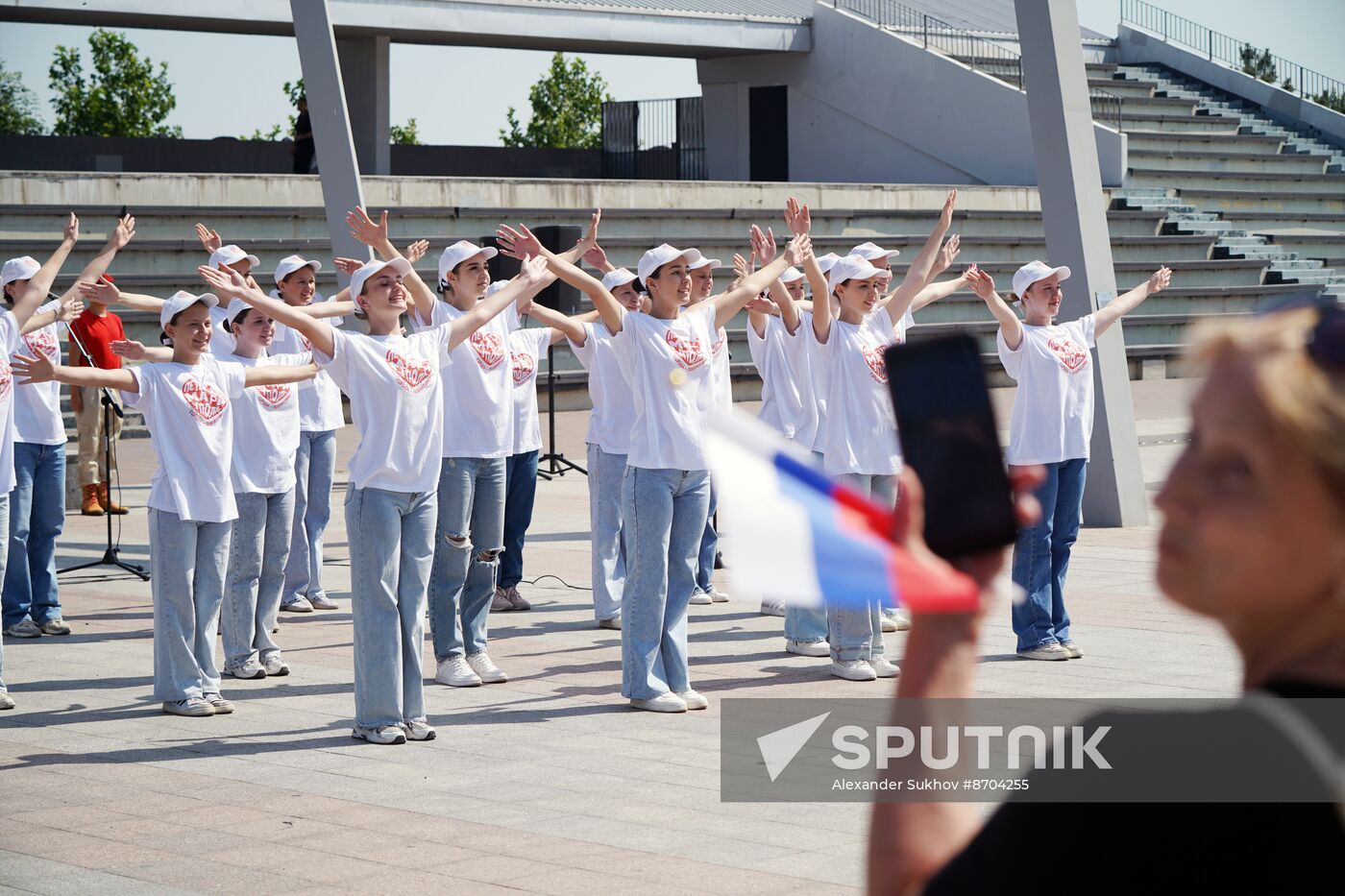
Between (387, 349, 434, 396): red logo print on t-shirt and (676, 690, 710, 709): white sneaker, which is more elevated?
(387, 349, 434, 396): red logo print on t-shirt

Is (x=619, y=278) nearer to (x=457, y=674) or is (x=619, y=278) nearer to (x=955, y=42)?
(x=457, y=674)

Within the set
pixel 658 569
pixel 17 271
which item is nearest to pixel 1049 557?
pixel 658 569

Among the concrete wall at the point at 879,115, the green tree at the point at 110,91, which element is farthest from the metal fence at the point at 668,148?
the green tree at the point at 110,91

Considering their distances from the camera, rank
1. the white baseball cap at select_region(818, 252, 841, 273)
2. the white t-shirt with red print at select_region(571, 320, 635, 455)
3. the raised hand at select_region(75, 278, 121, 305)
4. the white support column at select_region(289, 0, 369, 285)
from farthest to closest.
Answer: the white support column at select_region(289, 0, 369, 285)
the white t-shirt with red print at select_region(571, 320, 635, 455)
the white baseball cap at select_region(818, 252, 841, 273)
the raised hand at select_region(75, 278, 121, 305)

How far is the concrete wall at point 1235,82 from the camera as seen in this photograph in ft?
127

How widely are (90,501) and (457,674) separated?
960 centimetres

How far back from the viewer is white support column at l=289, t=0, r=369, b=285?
14.3 metres

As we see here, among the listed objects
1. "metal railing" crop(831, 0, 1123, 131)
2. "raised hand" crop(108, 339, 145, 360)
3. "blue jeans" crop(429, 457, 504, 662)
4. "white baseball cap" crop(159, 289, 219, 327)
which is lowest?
"blue jeans" crop(429, 457, 504, 662)

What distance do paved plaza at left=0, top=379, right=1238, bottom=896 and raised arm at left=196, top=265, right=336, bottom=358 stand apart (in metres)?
1.81

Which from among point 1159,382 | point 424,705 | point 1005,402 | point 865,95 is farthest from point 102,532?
point 865,95

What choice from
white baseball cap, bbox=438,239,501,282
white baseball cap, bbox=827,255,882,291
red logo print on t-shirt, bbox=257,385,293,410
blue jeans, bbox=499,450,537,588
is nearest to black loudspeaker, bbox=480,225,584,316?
blue jeans, bbox=499,450,537,588

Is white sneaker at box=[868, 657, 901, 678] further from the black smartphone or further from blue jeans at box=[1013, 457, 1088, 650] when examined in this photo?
the black smartphone

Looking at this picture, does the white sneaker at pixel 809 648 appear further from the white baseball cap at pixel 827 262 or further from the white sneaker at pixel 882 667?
the white baseball cap at pixel 827 262

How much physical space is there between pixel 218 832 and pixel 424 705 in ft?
7.79
